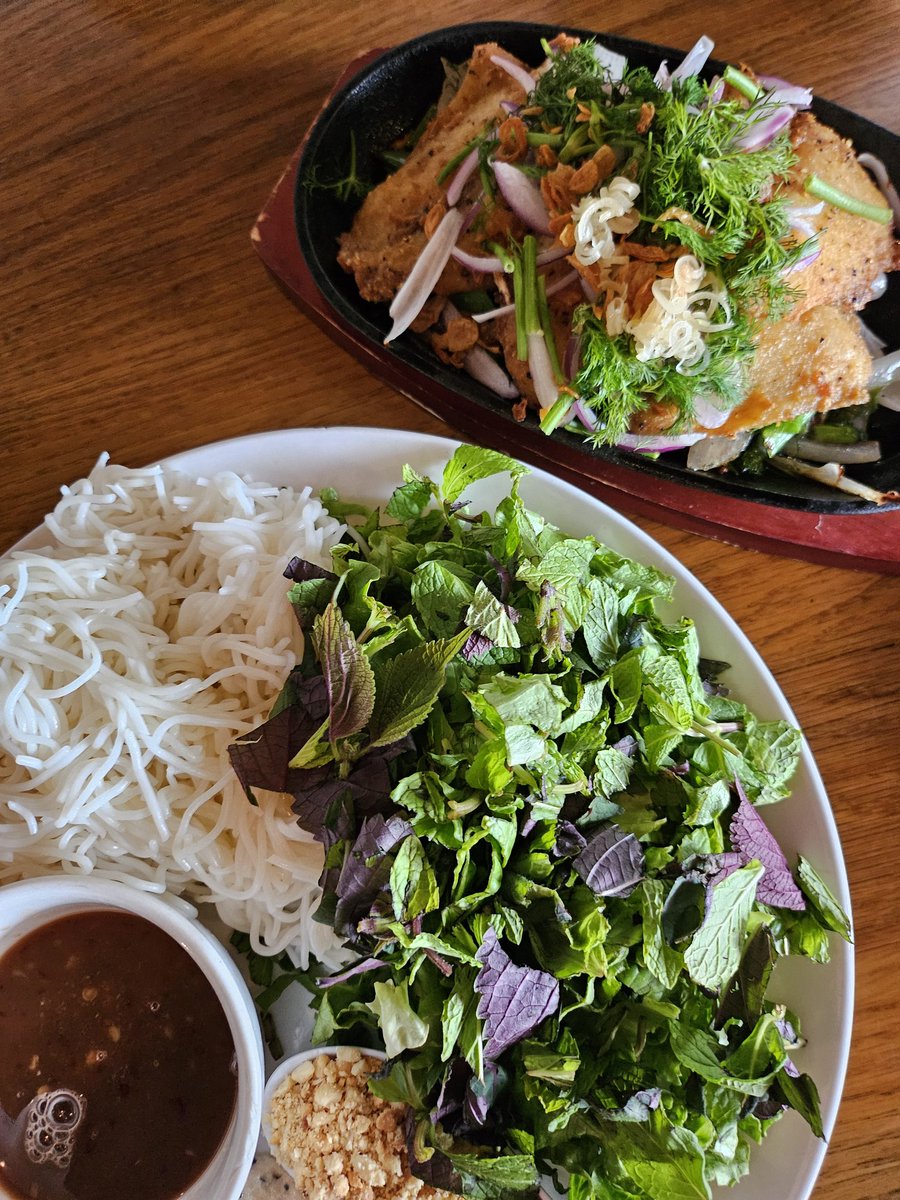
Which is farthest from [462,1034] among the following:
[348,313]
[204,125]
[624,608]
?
[204,125]

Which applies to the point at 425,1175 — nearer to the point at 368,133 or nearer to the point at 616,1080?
the point at 616,1080

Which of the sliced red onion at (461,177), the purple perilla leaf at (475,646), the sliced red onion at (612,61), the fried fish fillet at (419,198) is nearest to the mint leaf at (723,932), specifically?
the purple perilla leaf at (475,646)

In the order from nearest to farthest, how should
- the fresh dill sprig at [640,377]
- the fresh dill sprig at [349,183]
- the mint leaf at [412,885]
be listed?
the mint leaf at [412,885] → the fresh dill sprig at [640,377] → the fresh dill sprig at [349,183]

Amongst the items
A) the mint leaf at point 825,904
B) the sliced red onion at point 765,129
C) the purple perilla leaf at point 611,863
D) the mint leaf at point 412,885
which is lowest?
the mint leaf at point 825,904

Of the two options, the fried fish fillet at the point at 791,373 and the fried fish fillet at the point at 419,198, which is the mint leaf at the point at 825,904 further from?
the fried fish fillet at the point at 419,198

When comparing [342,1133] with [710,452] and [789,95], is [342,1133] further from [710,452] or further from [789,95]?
[789,95]

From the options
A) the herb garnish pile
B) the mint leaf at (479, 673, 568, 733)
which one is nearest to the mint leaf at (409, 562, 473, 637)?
the herb garnish pile
